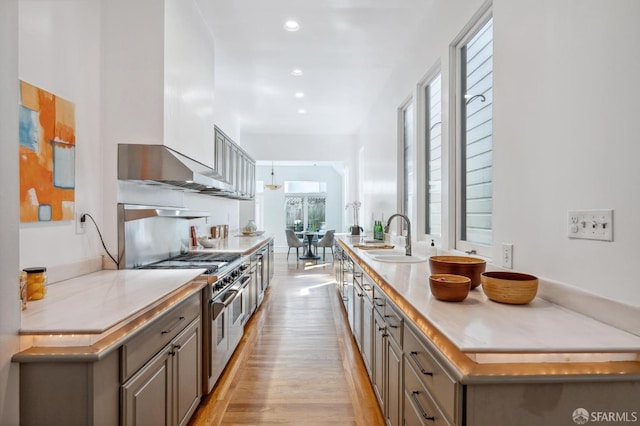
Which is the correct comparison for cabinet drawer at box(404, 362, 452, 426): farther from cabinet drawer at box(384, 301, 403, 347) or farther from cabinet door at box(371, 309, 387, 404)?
cabinet door at box(371, 309, 387, 404)

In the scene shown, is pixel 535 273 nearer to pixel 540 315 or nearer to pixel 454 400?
pixel 540 315

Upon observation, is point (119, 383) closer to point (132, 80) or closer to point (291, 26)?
point (132, 80)

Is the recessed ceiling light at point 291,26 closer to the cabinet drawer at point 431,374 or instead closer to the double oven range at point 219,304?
the double oven range at point 219,304

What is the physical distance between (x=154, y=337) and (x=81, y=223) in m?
1.05

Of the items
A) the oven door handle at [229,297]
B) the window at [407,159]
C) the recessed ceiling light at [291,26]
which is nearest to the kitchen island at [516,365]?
the oven door handle at [229,297]

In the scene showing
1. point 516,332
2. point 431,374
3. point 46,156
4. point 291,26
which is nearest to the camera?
point 516,332

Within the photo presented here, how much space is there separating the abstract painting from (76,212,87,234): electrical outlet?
7cm

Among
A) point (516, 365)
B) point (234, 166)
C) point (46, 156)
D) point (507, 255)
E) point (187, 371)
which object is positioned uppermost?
point (234, 166)

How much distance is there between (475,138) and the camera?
2.33 metres

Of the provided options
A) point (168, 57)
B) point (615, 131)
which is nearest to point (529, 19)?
point (615, 131)

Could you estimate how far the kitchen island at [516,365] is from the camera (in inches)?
38.2

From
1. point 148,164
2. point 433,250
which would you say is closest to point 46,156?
point 148,164

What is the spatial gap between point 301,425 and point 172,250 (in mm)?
1889

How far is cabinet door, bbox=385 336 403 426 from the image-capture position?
5.47 ft
